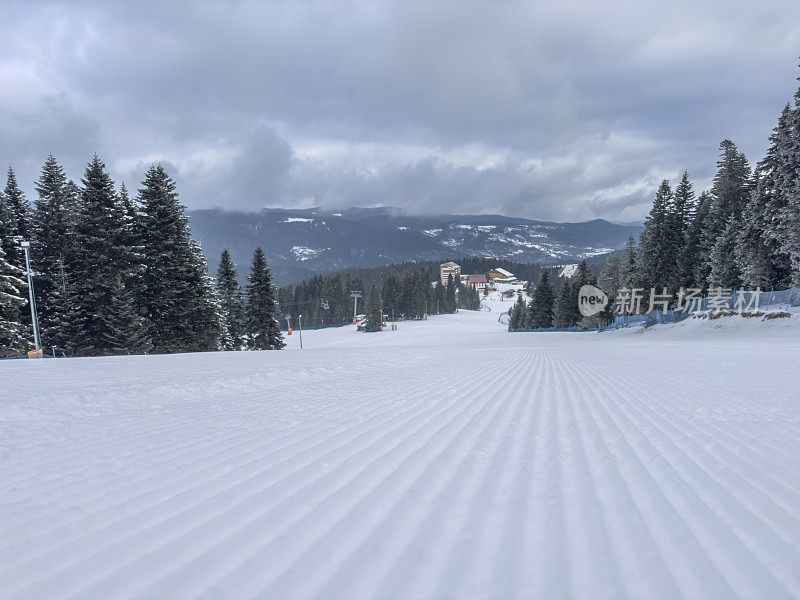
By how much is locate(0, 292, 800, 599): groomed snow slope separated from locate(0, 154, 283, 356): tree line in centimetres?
1801

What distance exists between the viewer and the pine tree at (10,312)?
1973 cm

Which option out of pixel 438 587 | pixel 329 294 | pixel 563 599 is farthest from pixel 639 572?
pixel 329 294

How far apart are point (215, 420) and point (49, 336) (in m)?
23.5

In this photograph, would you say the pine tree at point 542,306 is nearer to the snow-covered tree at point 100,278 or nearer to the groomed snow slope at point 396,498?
the snow-covered tree at point 100,278

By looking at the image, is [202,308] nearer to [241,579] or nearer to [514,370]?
[514,370]

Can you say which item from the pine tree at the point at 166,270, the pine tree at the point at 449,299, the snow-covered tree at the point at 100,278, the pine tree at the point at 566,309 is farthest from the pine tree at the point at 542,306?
the pine tree at the point at 449,299

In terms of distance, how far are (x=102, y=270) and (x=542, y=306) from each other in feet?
178

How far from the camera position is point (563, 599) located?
6.71 ft

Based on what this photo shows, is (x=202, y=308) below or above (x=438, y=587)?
above

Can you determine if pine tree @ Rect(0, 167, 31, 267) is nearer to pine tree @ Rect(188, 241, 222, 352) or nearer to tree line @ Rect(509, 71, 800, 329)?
pine tree @ Rect(188, 241, 222, 352)

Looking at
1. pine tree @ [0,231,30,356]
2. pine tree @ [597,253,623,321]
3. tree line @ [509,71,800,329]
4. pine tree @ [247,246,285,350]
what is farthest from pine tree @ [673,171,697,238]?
pine tree @ [0,231,30,356]

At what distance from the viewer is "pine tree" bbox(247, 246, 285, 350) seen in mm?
31438

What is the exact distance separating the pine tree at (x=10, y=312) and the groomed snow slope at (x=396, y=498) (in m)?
18.1

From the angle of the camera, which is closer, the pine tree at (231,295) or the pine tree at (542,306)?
the pine tree at (231,295)
